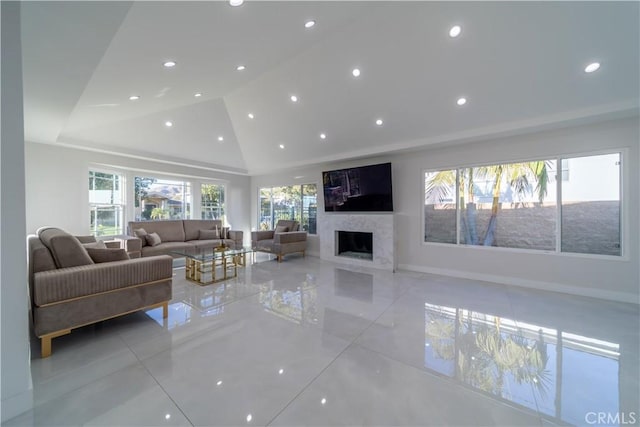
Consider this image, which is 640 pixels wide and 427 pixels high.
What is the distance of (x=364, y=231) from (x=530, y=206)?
3045 mm

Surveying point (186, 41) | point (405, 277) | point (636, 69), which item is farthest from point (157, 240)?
point (636, 69)

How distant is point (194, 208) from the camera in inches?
277

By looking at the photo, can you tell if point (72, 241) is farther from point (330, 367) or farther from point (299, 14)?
point (299, 14)

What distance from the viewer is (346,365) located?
192 centimetres

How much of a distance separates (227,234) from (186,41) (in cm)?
501

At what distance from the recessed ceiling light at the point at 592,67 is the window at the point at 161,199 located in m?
8.27

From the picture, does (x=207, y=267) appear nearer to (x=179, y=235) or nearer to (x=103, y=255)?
(x=179, y=235)

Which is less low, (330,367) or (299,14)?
(299,14)

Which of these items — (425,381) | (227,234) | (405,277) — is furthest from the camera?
(227,234)

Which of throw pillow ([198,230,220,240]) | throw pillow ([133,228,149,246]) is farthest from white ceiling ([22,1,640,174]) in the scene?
throw pillow ([198,230,220,240])

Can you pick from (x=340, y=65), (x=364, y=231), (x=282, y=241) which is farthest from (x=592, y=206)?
(x=282, y=241)

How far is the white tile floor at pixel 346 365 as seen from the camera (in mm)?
1469

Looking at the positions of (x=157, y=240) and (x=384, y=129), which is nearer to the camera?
(x=384, y=129)

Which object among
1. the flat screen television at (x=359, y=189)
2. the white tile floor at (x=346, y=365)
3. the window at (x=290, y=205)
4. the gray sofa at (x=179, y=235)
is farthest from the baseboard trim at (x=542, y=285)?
the gray sofa at (x=179, y=235)
